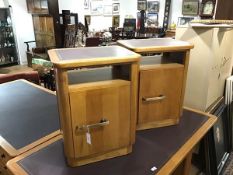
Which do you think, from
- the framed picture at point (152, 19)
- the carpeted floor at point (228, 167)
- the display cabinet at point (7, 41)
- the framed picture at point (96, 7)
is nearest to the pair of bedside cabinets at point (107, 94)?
the carpeted floor at point (228, 167)

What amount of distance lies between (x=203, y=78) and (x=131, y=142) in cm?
76

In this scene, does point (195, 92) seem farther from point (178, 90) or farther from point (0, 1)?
point (0, 1)

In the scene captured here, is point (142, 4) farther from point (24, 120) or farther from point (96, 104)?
point (96, 104)

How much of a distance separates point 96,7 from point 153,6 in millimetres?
2125

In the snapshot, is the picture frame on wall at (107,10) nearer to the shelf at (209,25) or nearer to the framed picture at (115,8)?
the framed picture at (115,8)

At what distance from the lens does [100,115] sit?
84 cm

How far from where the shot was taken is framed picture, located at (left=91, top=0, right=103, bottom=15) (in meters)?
7.66

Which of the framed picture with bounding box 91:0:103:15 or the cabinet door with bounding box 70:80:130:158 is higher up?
the framed picture with bounding box 91:0:103:15

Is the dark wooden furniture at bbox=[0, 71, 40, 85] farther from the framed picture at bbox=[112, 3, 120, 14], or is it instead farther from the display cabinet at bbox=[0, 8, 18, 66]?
the framed picture at bbox=[112, 3, 120, 14]

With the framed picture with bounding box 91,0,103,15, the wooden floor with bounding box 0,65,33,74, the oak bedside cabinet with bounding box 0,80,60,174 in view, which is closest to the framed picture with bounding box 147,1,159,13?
the framed picture with bounding box 91,0,103,15

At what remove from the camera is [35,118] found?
126 cm

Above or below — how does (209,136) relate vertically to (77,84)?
below

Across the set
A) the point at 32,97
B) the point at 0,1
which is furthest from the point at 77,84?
the point at 0,1

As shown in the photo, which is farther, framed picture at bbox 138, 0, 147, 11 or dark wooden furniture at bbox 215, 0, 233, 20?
framed picture at bbox 138, 0, 147, 11
